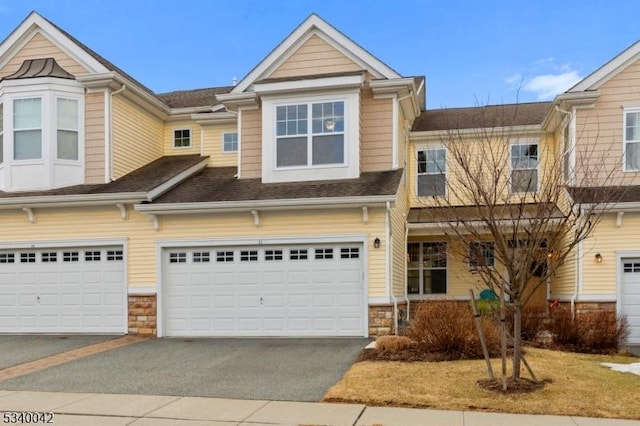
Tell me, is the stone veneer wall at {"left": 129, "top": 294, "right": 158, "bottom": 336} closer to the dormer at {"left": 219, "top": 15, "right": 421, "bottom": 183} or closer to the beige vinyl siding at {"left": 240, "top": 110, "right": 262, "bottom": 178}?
the beige vinyl siding at {"left": 240, "top": 110, "right": 262, "bottom": 178}

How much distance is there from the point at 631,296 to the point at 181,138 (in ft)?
46.2

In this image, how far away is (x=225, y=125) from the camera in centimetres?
1703

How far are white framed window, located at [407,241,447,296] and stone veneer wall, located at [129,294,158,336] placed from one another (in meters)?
8.01

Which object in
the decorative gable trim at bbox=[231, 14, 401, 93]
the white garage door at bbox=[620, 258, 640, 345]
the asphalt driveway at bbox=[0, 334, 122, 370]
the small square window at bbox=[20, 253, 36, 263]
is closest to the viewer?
the asphalt driveway at bbox=[0, 334, 122, 370]

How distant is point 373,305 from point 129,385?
6.02 metres

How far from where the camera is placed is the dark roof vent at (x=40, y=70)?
14.6 metres

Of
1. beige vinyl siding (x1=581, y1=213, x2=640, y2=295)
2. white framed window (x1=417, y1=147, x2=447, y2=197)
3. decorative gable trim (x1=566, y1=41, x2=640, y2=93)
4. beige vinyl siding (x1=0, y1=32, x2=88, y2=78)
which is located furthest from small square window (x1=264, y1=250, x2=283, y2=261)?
decorative gable trim (x1=566, y1=41, x2=640, y2=93)

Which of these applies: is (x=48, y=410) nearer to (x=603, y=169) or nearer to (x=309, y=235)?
(x=309, y=235)

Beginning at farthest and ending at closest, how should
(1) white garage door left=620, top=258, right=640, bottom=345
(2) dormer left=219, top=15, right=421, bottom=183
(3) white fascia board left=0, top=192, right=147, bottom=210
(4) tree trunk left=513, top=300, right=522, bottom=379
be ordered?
(2) dormer left=219, top=15, right=421, bottom=183 < (3) white fascia board left=0, top=192, right=147, bottom=210 < (1) white garage door left=620, top=258, right=640, bottom=345 < (4) tree trunk left=513, top=300, right=522, bottom=379

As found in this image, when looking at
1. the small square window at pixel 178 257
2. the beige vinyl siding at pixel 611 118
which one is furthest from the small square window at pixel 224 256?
the beige vinyl siding at pixel 611 118

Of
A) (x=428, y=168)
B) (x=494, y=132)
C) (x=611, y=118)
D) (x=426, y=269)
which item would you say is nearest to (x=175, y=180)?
(x=428, y=168)

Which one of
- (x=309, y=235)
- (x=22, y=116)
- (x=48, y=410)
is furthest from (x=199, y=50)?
(x=48, y=410)

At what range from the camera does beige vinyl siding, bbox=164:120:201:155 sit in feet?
58.5

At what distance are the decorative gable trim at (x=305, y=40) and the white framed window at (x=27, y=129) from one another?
5408 mm
